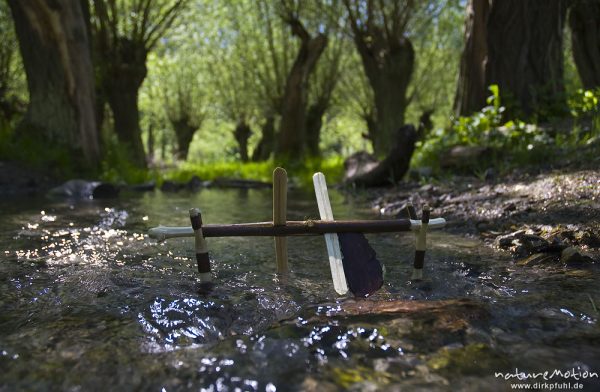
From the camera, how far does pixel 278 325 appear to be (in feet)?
7.10

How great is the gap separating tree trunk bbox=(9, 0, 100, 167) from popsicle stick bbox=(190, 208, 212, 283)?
8593mm

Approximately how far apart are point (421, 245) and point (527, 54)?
693 cm

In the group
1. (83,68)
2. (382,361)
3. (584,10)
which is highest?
(584,10)

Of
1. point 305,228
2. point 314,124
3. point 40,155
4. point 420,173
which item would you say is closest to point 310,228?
point 305,228

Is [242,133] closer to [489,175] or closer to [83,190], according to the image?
[83,190]

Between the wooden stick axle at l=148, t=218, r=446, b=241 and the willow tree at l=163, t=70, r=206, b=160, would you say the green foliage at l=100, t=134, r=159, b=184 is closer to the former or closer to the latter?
the wooden stick axle at l=148, t=218, r=446, b=241

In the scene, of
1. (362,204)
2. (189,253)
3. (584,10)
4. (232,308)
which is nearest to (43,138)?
(362,204)

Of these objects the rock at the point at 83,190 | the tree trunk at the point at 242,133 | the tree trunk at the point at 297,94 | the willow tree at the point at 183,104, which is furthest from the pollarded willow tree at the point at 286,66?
the rock at the point at 83,190

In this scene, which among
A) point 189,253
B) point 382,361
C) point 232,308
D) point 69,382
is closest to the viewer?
point 69,382

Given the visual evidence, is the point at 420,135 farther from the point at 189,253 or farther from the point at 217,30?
the point at 217,30

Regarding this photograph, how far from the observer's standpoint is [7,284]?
2.79 m

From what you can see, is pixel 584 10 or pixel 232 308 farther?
pixel 584 10

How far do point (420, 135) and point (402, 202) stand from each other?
5.05 meters

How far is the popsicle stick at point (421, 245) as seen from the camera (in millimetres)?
2676
